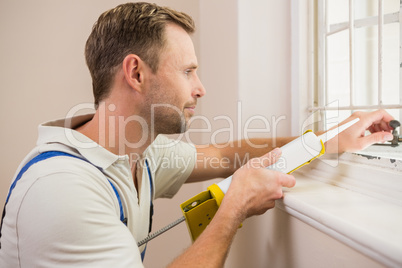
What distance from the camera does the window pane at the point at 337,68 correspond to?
38.4 inches

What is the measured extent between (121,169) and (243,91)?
0.47 meters

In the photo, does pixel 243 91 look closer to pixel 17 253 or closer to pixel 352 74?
pixel 352 74

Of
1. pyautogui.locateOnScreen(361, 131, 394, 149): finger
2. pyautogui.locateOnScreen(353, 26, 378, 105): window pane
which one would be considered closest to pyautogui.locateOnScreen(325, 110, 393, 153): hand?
pyautogui.locateOnScreen(361, 131, 394, 149): finger

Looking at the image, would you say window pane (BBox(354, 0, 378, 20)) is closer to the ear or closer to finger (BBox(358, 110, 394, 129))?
finger (BBox(358, 110, 394, 129))

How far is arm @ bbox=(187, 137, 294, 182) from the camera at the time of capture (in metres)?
0.95

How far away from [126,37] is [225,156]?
481 millimetres

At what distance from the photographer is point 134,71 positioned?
80cm

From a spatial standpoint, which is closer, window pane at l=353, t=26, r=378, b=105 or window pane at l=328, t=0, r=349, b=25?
window pane at l=328, t=0, r=349, b=25

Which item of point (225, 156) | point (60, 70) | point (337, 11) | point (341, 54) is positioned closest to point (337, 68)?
point (341, 54)

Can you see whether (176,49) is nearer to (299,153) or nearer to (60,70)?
(299,153)

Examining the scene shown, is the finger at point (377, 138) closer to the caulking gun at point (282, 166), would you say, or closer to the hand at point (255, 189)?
the caulking gun at point (282, 166)

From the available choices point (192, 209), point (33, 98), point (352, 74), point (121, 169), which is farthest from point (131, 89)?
point (33, 98)

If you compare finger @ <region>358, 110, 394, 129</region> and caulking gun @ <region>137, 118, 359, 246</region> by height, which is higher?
finger @ <region>358, 110, 394, 129</region>

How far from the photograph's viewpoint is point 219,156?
1000 millimetres
